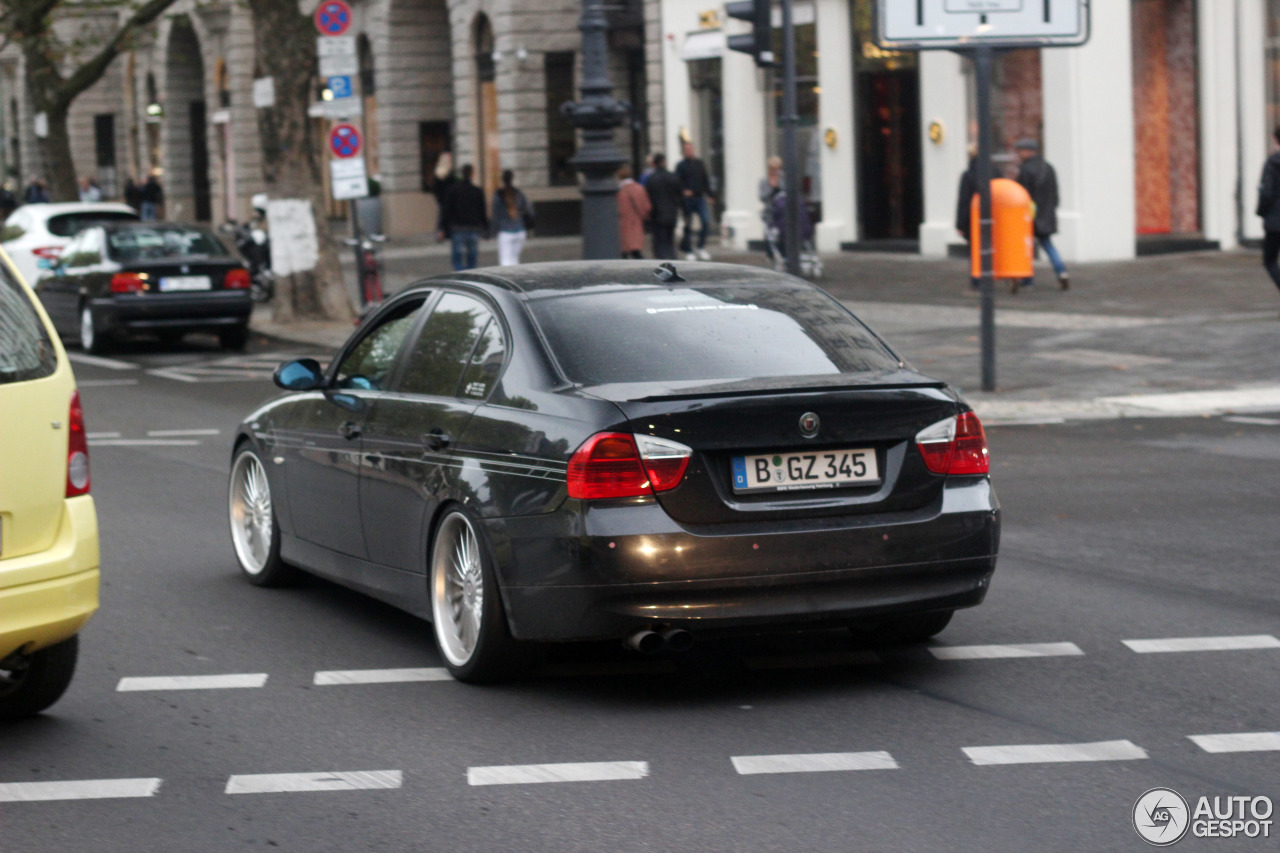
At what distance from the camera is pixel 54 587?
5.63m

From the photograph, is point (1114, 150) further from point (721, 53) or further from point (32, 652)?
point (32, 652)

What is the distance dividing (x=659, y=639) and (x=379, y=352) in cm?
208

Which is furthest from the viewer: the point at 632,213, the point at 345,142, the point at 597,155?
the point at 632,213

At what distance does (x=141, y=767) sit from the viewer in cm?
564

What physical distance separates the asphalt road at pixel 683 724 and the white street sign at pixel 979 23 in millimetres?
6195

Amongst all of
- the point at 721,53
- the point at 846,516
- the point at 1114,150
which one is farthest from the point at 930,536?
the point at 721,53

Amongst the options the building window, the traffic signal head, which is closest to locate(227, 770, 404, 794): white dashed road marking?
the traffic signal head

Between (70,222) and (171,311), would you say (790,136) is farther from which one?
(70,222)

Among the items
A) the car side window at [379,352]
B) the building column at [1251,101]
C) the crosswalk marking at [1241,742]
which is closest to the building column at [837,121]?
the building column at [1251,101]

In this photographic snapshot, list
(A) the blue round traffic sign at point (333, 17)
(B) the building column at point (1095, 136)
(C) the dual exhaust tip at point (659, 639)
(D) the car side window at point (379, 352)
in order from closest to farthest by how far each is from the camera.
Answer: (C) the dual exhaust tip at point (659, 639), (D) the car side window at point (379, 352), (A) the blue round traffic sign at point (333, 17), (B) the building column at point (1095, 136)

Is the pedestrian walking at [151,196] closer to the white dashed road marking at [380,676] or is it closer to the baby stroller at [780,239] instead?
the baby stroller at [780,239]

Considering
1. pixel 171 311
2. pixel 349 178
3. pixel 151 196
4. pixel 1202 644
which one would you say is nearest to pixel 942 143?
pixel 349 178

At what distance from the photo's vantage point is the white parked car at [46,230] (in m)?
24.8

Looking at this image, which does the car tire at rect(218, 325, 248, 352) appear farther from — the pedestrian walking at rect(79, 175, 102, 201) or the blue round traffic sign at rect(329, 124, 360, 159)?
the pedestrian walking at rect(79, 175, 102, 201)
